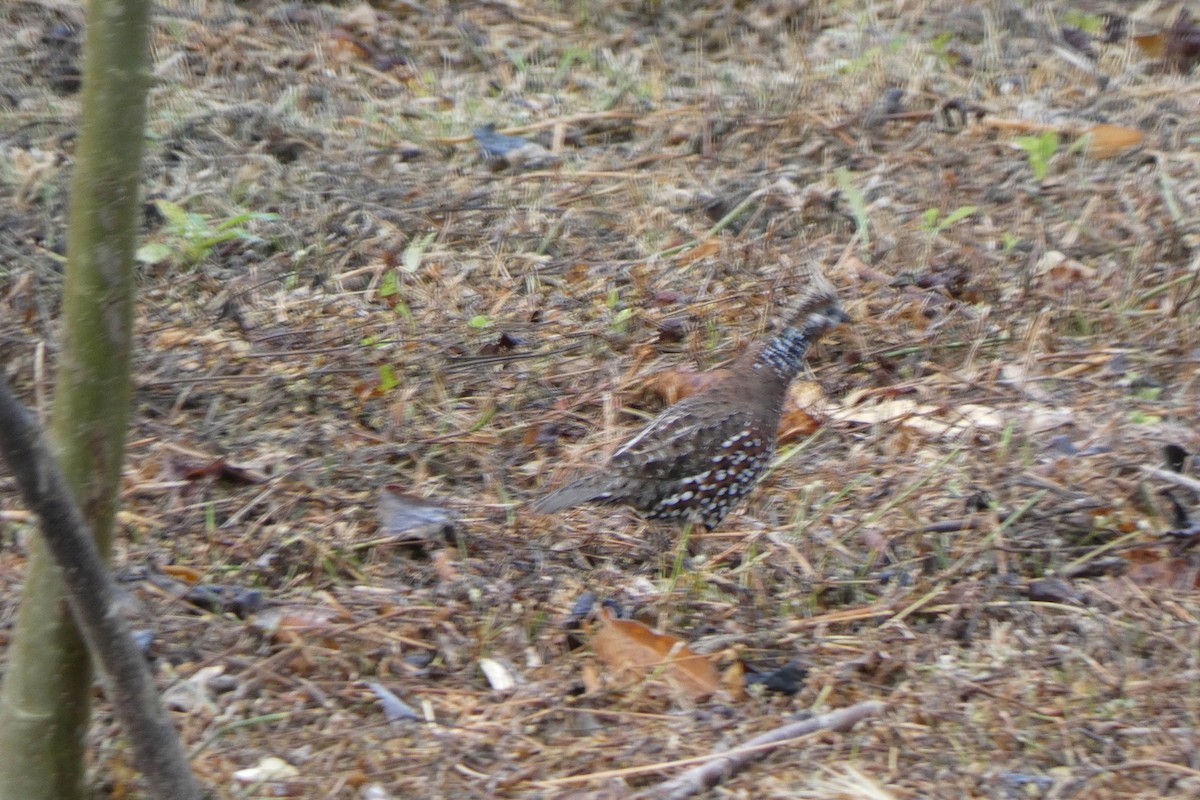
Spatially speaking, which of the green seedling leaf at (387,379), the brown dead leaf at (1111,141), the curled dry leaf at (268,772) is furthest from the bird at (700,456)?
the brown dead leaf at (1111,141)

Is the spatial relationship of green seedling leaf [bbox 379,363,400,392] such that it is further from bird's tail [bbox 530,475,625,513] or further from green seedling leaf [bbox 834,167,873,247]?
green seedling leaf [bbox 834,167,873,247]

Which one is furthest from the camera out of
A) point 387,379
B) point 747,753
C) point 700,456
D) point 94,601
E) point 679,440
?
point 387,379

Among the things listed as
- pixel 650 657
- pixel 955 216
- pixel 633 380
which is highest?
pixel 955 216

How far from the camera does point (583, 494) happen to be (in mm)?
4871

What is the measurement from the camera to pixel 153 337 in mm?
5859

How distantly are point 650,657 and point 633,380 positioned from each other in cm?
200

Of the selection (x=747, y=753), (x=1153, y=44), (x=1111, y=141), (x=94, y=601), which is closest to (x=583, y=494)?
(x=747, y=753)

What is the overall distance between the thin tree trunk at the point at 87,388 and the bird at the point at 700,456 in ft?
6.49

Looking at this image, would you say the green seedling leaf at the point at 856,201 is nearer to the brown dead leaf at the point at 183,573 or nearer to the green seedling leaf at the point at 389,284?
the green seedling leaf at the point at 389,284

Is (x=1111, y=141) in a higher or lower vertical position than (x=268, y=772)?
higher

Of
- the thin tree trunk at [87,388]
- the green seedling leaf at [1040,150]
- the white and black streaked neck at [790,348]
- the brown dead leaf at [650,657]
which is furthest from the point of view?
the green seedling leaf at [1040,150]

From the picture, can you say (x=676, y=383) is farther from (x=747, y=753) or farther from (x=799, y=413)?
(x=747, y=753)

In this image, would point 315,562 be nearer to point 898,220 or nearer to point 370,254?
point 370,254

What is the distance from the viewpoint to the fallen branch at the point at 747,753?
11.3 feet
